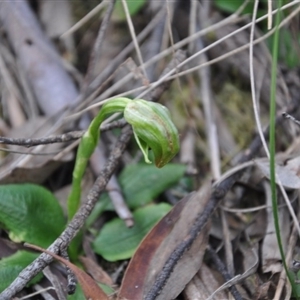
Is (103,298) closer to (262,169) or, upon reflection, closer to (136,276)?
(136,276)

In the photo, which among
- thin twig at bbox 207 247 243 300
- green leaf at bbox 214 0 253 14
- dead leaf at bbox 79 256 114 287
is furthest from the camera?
green leaf at bbox 214 0 253 14

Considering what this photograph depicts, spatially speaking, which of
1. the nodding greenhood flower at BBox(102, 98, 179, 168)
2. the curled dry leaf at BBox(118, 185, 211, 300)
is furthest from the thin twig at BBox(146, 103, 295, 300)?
the nodding greenhood flower at BBox(102, 98, 179, 168)

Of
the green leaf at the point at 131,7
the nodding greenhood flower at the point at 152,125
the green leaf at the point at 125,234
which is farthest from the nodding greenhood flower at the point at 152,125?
the green leaf at the point at 131,7

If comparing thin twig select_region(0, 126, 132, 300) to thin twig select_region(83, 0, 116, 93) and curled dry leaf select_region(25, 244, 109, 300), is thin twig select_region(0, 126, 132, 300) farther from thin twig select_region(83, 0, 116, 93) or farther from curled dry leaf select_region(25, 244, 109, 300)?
thin twig select_region(83, 0, 116, 93)

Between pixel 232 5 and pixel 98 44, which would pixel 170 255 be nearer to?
pixel 98 44

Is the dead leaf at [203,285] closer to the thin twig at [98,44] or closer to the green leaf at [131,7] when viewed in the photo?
the thin twig at [98,44]
